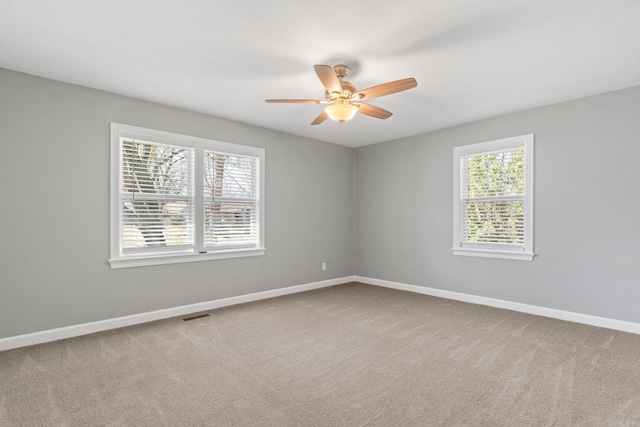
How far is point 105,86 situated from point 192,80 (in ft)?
3.10

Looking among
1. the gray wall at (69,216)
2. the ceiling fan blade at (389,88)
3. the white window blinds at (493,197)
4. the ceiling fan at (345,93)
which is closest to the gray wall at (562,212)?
the white window blinds at (493,197)

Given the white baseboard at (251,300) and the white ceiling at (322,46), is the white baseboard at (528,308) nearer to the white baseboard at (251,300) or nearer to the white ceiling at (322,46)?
the white baseboard at (251,300)

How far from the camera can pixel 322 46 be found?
2523 millimetres

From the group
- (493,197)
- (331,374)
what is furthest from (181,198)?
(493,197)

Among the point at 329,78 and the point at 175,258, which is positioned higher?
the point at 329,78

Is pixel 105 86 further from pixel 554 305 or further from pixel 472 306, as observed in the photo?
pixel 554 305

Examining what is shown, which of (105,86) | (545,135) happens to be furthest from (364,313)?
(105,86)

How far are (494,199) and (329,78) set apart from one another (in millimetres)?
3010

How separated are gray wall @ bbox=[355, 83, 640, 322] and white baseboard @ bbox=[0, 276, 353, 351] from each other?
2424 mm

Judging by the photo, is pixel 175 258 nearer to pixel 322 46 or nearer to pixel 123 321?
pixel 123 321

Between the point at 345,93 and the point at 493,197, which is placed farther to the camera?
the point at 493,197

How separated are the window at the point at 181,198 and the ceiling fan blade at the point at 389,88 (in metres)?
2.31

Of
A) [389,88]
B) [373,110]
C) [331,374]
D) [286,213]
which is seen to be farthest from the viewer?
[286,213]

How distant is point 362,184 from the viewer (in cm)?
593
